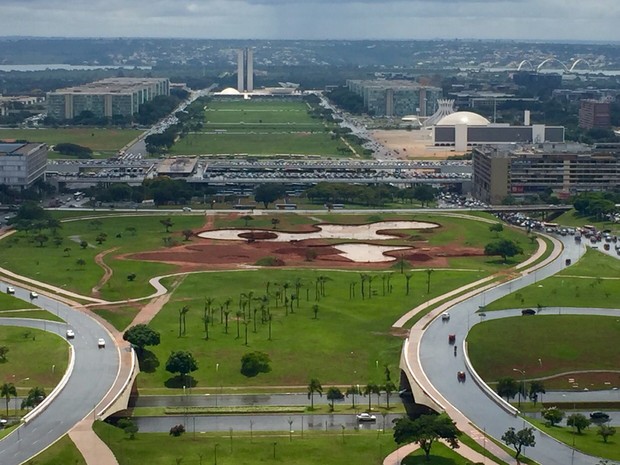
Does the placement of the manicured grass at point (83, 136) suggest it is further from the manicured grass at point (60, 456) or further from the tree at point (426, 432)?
the tree at point (426, 432)

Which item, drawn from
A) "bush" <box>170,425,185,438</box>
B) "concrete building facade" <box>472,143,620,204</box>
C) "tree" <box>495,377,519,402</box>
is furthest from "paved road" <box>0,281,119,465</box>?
"concrete building facade" <box>472,143,620,204</box>

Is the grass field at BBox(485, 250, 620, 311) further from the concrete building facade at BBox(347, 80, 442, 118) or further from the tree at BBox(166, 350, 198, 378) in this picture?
the concrete building facade at BBox(347, 80, 442, 118)

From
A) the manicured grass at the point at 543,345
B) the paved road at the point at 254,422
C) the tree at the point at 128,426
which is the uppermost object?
the manicured grass at the point at 543,345

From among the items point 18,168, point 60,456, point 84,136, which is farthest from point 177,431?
point 84,136

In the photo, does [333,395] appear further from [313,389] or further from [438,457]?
[438,457]

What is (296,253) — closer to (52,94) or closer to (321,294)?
(321,294)

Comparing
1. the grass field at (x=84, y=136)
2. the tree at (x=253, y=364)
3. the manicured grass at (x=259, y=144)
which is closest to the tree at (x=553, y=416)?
the tree at (x=253, y=364)

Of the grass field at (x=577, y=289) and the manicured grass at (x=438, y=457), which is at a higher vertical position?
the grass field at (x=577, y=289)
